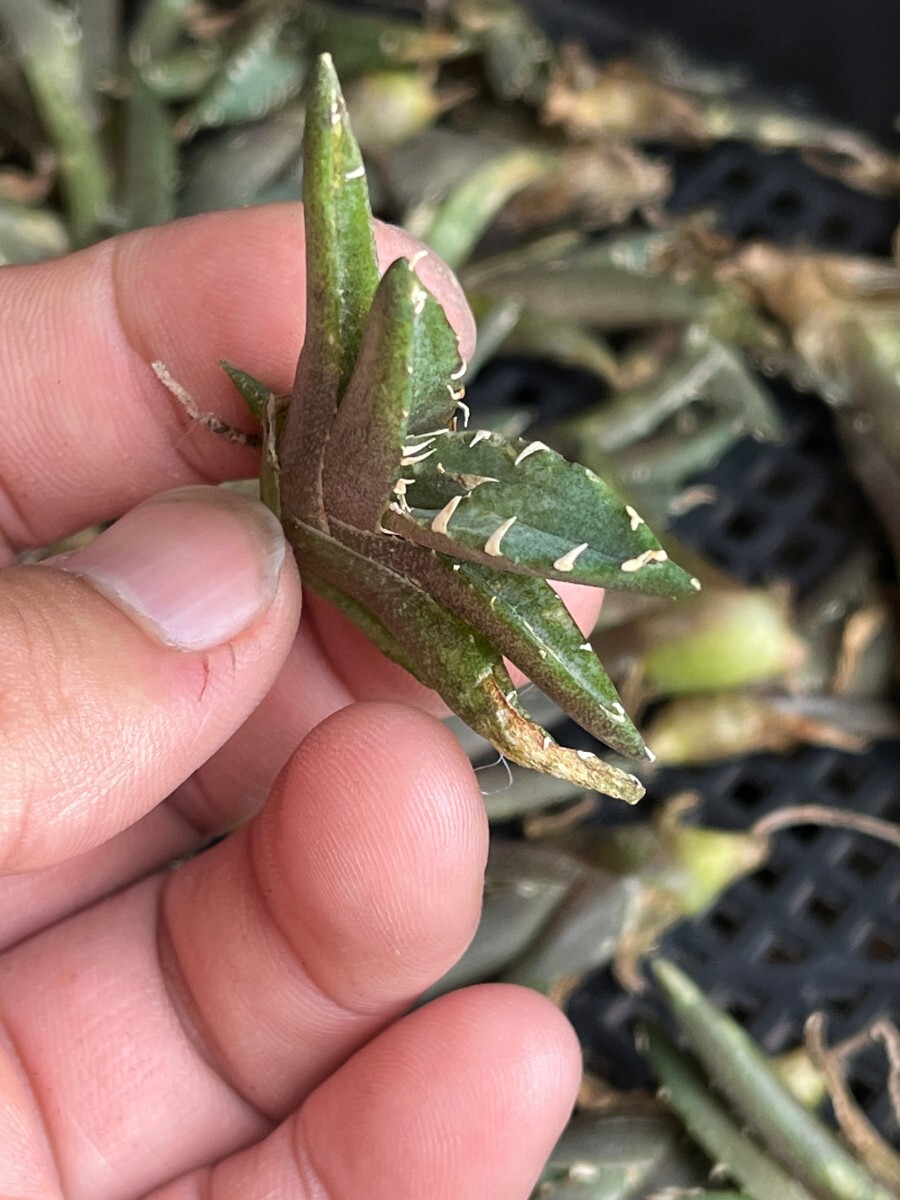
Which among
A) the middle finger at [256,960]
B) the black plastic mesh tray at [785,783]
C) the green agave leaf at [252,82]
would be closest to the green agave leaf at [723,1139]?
the black plastic mesh tray at [785,783]

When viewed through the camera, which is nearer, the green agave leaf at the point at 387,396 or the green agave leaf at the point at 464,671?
the green agave leaf at the point at 387,396

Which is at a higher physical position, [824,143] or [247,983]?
[824,143]

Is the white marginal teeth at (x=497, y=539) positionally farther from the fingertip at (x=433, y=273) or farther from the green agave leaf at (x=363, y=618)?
the fingertip at (x=433, y=273)

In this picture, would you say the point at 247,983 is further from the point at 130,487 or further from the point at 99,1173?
the point at 130,487

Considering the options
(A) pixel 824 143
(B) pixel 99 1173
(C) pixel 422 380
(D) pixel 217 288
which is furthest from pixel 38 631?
(A) pixel 824 143

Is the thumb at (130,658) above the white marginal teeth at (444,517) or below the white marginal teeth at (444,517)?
below

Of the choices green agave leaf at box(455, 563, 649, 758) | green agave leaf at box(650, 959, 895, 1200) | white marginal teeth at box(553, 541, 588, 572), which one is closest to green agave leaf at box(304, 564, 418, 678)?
green agave leaf at box(455, 563, 649, 758)
